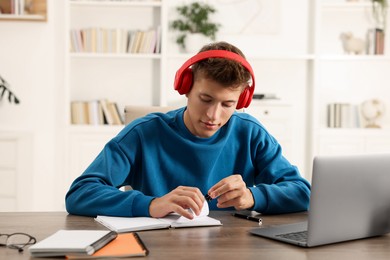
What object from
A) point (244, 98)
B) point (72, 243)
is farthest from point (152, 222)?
point (244, 98)

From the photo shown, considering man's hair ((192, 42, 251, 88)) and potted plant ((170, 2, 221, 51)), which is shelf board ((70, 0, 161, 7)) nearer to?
potted plant ((170, 2, 221, 51))

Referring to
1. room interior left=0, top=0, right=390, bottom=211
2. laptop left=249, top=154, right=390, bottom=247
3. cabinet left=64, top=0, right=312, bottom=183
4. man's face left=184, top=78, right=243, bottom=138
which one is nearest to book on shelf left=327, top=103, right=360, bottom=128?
room interior left=0, top=0, right=390, bottom=211

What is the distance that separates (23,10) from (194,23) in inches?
48.4

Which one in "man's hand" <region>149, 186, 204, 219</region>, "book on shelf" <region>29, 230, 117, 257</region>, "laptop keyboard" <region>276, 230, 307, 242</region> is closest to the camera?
"book on shelf" <region>29, 230, 117, 257</region>

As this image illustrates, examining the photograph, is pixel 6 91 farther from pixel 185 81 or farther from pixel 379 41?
pixel 185 81

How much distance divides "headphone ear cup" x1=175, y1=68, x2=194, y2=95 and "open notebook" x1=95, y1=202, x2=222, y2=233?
0.40 metres

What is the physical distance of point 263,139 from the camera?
210 centimetres

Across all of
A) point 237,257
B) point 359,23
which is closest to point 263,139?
point 237,257

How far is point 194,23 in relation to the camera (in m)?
4.63

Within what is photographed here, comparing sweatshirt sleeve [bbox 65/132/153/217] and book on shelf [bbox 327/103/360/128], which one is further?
book on shelf [bbox 327/103/360/128]

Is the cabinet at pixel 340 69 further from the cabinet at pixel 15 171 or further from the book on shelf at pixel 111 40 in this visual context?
the cabinet at pixel 15 171

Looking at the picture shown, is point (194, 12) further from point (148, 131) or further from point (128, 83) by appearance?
point (148, 131)

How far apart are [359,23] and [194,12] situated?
4.21 feet

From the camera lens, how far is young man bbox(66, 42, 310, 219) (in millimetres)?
1717
